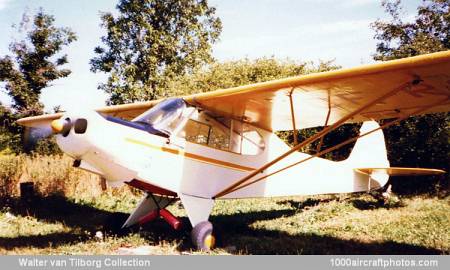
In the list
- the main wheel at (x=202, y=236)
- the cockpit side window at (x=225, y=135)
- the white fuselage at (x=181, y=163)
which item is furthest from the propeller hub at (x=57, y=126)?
the main wheel at (x=202, y=236)

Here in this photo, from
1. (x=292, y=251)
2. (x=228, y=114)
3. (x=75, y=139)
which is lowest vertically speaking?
(x=292, y=251)

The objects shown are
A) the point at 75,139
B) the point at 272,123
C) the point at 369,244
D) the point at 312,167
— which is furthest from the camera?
the point at 312,167

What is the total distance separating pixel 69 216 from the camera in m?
7.46

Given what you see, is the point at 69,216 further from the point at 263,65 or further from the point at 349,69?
the point at 263,65

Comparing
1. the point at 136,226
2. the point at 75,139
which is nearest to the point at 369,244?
the point at 136,226

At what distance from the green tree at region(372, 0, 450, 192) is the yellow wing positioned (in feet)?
15.9

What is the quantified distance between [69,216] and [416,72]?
7.16 meters

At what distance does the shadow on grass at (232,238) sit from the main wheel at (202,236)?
313 mm

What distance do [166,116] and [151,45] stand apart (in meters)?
18.7

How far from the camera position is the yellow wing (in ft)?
12.8

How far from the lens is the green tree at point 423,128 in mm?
10287

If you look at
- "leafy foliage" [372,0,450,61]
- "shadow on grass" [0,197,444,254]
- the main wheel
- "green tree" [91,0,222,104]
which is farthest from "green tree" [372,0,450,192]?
"green tree" [91,0,222,104]

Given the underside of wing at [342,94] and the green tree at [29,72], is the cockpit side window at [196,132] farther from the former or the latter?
the green tree at [29,72]

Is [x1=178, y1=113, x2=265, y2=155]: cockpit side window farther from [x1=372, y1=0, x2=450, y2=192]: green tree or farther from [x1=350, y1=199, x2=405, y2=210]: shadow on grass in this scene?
[x1=372, y1=0, x2=450, y2=192]: green tree
